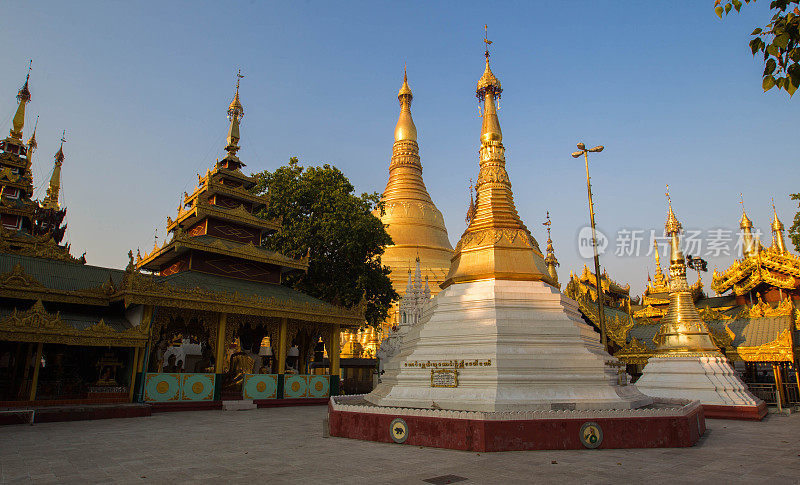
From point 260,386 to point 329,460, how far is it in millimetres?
12098

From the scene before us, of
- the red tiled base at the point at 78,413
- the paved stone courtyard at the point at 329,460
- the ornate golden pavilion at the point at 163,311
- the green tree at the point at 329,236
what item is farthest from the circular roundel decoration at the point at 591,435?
the green tree at the point at 329,236

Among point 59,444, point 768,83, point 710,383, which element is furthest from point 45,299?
point 710,383

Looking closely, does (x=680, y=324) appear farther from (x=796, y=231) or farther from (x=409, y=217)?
(x=409, y=217)

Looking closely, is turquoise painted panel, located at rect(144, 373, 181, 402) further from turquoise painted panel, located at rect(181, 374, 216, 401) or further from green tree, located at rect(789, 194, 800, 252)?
green tree, located at rect(789, 194, 800, 252)

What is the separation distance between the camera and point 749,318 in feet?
73.8

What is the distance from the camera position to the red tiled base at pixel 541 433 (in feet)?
26.4

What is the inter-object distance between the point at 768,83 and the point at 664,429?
6.25 meters

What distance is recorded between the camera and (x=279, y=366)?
64.6ft

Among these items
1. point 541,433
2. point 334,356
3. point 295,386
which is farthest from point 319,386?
point 541,433

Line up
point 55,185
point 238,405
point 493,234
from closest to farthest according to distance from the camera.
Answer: point 493,234 → point 238,405 → point 55,185

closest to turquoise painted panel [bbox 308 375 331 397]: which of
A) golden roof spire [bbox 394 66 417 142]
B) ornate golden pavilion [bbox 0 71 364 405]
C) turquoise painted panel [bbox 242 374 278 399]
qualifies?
ornate golden pavilion [bbox 0 71 364 405]

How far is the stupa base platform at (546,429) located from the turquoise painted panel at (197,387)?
1072cm

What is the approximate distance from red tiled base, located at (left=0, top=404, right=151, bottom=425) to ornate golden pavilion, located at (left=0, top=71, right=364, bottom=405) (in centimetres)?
166

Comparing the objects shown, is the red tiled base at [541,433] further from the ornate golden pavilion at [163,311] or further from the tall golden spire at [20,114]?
the tall golden spire at [20,114]
